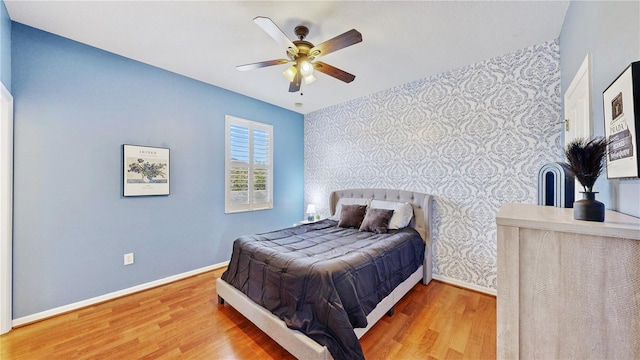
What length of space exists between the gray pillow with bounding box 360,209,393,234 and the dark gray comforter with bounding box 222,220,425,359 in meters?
0.17

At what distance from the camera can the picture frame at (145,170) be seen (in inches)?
107

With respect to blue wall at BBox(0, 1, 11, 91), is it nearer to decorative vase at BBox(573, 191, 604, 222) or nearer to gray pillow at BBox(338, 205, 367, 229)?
gray pillow at BBox(338, 205, 367, 229)

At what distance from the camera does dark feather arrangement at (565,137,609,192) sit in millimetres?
882

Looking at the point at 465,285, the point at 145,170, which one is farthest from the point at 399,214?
the point at 145,170

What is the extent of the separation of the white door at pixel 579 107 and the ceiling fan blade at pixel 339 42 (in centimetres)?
Answer: 145

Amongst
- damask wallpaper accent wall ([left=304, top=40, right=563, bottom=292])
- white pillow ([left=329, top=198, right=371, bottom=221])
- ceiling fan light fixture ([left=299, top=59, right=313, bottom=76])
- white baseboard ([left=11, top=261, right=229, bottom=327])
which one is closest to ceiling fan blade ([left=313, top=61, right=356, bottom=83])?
ceiling fan light fixture ([left=299, top=59, right=313, bottom=76])

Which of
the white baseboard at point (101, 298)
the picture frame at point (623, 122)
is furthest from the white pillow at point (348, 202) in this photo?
the picture frame at point (623, 122)

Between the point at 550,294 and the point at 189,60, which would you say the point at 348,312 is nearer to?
Result: the point at 550,294

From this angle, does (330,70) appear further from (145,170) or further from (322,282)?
(145,170)

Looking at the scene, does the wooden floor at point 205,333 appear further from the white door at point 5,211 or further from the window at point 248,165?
the window at point 248,165

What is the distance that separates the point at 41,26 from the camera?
2.20m

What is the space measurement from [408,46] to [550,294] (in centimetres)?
243

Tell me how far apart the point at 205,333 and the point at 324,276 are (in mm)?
1254

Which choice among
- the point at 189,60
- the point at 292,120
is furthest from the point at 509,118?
the point at 189,60
